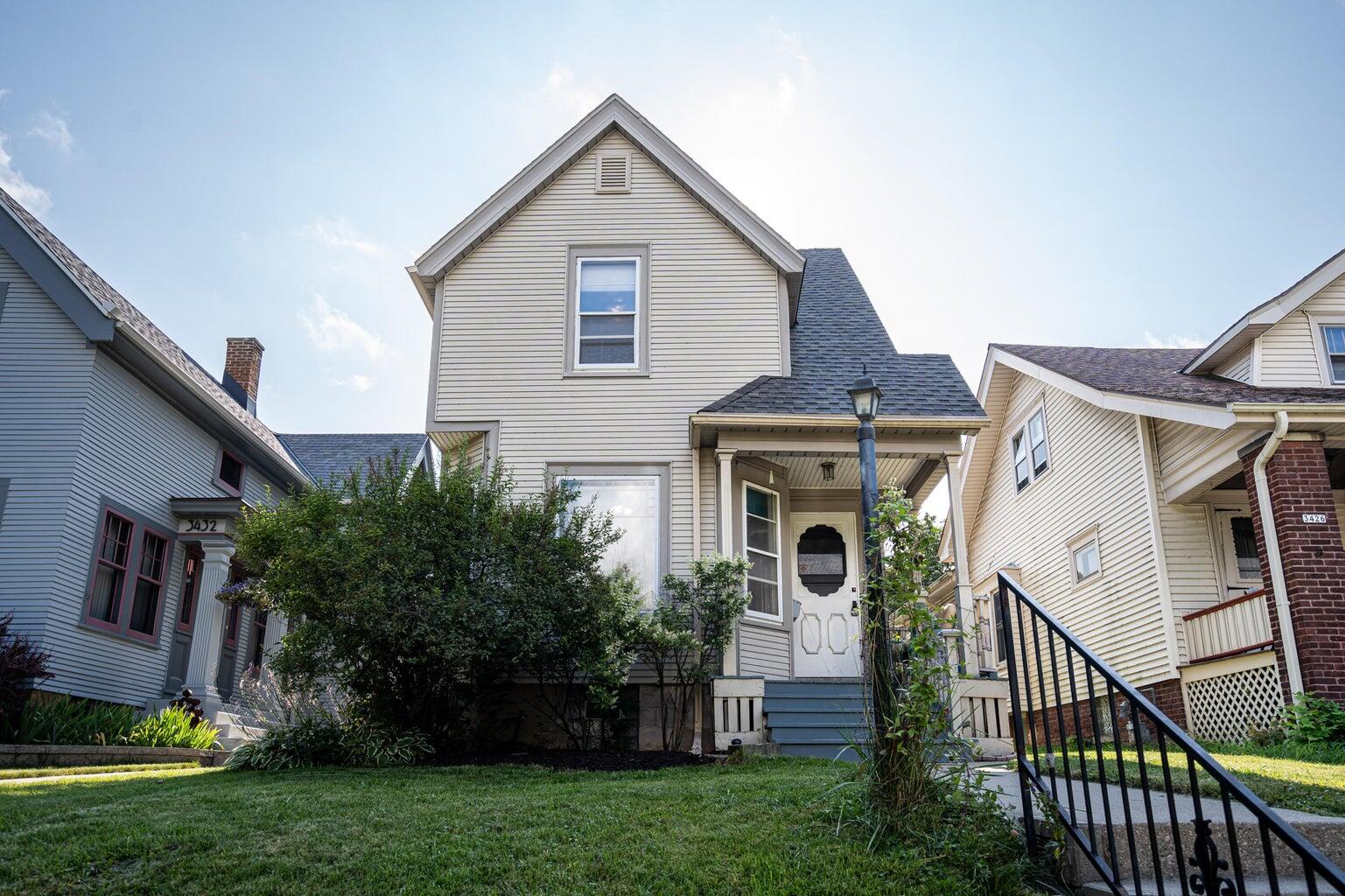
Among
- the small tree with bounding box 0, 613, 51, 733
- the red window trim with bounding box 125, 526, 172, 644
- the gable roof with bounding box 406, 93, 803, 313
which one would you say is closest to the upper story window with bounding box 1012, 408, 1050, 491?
the gable roof with bounding box 406, 93, 803, 313

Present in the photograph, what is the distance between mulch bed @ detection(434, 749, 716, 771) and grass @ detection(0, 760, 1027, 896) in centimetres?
176

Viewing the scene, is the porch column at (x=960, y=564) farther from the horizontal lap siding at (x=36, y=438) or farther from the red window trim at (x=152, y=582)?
the red window trim at (x=152, y=582)

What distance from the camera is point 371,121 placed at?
12.3 m

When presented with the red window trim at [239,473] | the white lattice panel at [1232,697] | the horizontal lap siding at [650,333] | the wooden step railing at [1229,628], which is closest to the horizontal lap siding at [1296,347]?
the wooden step railing at [1229,628]

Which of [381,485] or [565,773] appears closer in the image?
[565,773]

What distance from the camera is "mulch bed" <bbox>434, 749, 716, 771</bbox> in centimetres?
863

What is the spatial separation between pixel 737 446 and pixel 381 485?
4268 millimetres

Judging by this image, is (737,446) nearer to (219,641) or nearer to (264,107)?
(264,107)

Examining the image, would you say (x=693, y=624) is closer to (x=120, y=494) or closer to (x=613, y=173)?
(x=613, y=173)

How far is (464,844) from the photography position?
5.18 meters

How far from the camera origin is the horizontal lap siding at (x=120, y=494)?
41.2ft

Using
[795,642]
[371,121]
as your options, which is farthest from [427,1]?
[795,642]

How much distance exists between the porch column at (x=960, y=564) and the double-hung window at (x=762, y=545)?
7.40ft

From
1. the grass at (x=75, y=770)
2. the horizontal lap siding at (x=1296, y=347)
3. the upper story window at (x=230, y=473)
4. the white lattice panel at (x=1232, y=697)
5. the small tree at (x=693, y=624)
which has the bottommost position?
the grass at (x=75, y=770)
